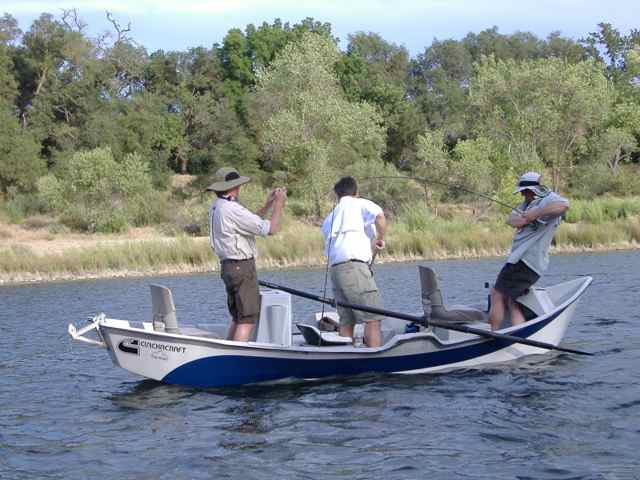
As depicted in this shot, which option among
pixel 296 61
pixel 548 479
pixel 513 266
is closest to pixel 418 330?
pixel 513 266

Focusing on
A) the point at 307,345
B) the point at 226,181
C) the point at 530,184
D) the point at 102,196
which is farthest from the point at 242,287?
the point at 102,196

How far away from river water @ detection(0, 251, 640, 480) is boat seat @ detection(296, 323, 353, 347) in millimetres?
385

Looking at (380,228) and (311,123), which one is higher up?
(311,123)

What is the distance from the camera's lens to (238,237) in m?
9.09

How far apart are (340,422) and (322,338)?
5.81 feet

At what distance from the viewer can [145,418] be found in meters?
8.53

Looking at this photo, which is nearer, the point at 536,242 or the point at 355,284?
the point at 355,284

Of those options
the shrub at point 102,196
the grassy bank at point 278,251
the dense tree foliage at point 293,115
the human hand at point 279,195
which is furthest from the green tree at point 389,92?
the human hand at point 279,195

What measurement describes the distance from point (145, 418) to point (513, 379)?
345 centimetres

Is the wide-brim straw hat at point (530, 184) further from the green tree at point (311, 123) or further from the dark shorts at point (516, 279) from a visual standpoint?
the green tree at point (311, 123)

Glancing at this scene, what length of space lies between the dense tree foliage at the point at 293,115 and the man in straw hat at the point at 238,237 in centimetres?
2509

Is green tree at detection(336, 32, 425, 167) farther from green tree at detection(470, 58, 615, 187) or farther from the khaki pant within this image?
the khaki pant

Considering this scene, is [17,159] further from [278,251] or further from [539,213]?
[539,213]

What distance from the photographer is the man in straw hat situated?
899 cm
